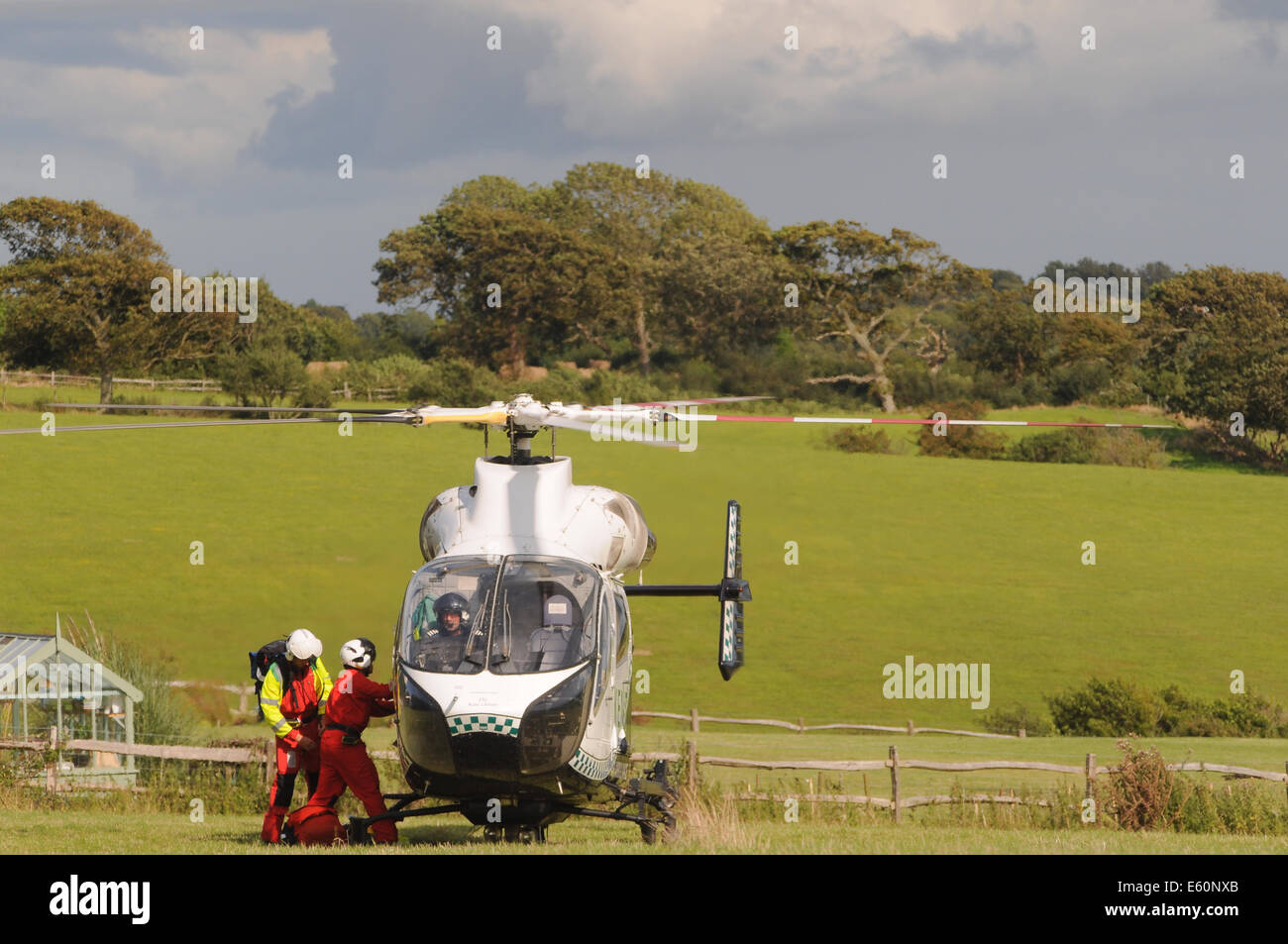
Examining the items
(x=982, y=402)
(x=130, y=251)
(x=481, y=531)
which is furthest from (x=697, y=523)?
(x=130, y=251)

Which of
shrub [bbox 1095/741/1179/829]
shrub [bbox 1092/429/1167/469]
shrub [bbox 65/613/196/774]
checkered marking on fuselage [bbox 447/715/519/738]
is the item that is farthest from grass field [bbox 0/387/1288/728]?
checkered marking on fuselage [bbox 447/715/519/738]

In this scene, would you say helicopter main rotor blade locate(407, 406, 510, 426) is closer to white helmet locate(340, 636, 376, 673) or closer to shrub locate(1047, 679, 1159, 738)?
white helmet locate(340, 636, 376, 673)

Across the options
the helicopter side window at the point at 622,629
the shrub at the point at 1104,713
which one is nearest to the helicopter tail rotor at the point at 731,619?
the helicopter side window at the point at 622,629

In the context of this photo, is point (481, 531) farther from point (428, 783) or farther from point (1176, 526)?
point (1176, 526)

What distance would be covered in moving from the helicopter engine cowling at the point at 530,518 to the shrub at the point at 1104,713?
20971mm

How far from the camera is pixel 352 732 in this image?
38.3 ft

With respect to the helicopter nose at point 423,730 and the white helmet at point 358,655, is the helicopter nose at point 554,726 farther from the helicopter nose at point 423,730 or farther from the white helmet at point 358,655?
the white helmet at point 358,655

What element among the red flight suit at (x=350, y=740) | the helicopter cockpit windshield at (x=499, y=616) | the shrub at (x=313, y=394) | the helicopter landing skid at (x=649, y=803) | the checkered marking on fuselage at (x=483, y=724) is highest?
the shrub at (x=313, y=394)

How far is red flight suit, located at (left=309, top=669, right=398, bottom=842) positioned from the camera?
1165 centimetres

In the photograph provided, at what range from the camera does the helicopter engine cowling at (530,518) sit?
1192 cm

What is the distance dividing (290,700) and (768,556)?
1380 inches

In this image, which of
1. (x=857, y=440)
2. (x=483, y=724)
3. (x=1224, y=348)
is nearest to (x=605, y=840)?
(x=483, y=724)

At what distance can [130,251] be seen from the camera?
7312 cm

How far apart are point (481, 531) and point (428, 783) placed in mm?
2144
